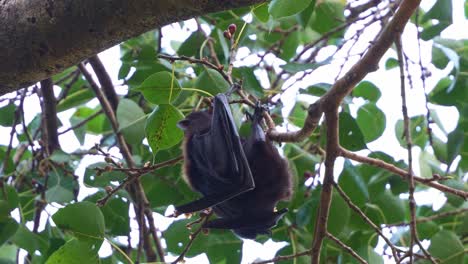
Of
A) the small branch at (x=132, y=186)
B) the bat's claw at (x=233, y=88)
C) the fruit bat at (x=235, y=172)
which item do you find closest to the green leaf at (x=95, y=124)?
the small branch at (x=132, y=186)

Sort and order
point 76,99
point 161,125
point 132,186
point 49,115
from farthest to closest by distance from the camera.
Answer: point 76,99 → point 49,115 → point 132,186 → point 161,125

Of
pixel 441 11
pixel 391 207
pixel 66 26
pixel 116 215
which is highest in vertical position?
pixel 66 26

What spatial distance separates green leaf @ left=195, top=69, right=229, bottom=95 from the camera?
2.26 meters

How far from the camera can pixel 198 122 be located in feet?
8.29

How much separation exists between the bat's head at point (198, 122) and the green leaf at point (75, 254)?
21.7 inches

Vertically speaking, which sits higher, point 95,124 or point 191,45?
point 191,45

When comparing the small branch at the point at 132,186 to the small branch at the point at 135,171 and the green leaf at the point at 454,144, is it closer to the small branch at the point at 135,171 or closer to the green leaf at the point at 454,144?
the small branch at the point at 135,171

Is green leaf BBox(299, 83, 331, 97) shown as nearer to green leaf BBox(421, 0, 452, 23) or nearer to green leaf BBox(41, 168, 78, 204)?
green leaf BBox(421, 0, 452, 23)

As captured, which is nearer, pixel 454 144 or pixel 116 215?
pixel 454 144

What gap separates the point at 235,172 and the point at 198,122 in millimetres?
310

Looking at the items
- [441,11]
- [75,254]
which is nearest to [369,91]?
[441,11]

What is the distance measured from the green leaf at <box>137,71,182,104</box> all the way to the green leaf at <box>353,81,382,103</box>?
1000 millimetres

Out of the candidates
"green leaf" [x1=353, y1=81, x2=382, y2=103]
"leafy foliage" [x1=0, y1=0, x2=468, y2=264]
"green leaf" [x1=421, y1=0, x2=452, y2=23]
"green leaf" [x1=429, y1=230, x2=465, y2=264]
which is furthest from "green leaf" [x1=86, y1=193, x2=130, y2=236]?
A: "green leaf" [x1=421, y1=0, x2=452, y2=23]

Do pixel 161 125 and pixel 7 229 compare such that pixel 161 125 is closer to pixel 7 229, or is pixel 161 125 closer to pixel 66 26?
pixel 66 26
